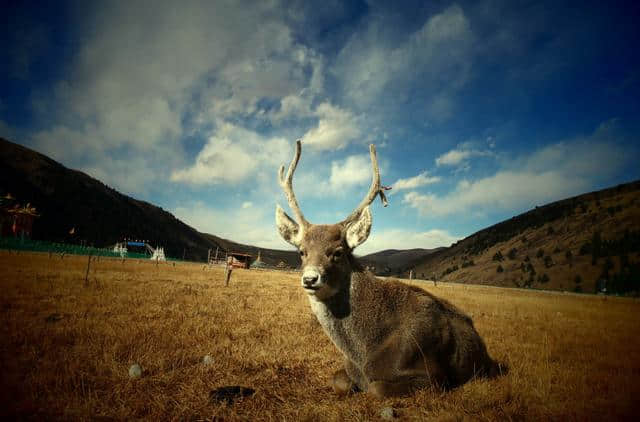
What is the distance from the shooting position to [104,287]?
14281 mm

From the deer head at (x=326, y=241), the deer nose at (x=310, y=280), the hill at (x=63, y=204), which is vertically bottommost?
the deer nose at (x=310, y=280)

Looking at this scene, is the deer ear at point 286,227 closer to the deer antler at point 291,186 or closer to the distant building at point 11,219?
the deer antler at point 291,186

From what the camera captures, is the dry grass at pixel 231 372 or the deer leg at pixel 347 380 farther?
the deer leg at pixel 347 380

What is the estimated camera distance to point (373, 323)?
4.46 m

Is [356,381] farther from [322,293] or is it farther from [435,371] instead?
[322,293]

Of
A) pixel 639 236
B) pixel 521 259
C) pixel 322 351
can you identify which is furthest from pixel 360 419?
pixel 521 259

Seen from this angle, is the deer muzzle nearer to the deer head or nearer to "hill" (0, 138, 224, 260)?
the deer head

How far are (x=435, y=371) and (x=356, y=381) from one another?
121 cm

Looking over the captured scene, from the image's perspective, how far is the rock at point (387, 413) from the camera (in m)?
3.56

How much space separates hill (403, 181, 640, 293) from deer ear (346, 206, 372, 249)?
78.4 meters

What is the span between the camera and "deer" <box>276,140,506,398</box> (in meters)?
4.14

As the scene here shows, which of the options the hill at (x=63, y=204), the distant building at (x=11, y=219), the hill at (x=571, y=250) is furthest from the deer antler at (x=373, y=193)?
the hill at (x=63, y=204)

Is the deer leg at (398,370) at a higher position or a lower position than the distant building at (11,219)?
lower

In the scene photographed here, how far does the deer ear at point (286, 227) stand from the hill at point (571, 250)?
78.4 metres
